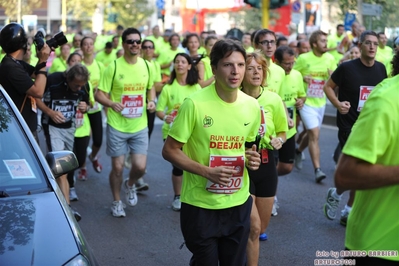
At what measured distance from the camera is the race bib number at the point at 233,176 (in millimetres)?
4523

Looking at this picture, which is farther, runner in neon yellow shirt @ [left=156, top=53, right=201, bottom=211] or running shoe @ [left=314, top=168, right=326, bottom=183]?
running shoe @ [left=314, top=168, right=326, bottom=183]

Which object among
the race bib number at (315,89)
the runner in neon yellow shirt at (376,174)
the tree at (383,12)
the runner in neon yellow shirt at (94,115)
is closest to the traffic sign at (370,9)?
the tree at (383,12)

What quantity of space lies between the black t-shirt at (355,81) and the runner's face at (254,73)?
2.42 m

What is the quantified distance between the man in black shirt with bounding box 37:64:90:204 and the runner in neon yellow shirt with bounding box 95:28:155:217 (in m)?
0.34

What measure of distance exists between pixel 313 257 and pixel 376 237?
12.0 ft

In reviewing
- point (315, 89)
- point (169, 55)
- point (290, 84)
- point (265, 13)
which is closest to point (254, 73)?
point (290, 84)

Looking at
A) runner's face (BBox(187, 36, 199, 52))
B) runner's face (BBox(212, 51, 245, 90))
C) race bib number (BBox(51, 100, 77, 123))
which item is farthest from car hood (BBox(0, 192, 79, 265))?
runner's face (BBox(187, 36, 199, 52))

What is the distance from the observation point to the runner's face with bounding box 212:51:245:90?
452 centimetres

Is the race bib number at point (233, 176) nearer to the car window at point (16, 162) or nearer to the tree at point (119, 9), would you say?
the car window at point (16, 162)

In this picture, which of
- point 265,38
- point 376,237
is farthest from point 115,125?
point 376,237

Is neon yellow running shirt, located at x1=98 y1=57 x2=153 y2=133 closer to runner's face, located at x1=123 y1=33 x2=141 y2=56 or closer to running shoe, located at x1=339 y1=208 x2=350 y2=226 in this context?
runner's face, located at x1=123 y1=33 x2=141 y2=56

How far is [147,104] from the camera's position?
8828 millimetres

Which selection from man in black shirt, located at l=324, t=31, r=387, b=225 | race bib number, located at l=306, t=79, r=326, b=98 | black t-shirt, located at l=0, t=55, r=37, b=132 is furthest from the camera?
race bib number, located at l=306, t=79, r=326, b=98

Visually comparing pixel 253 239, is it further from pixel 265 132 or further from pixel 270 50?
pixel 270 50
